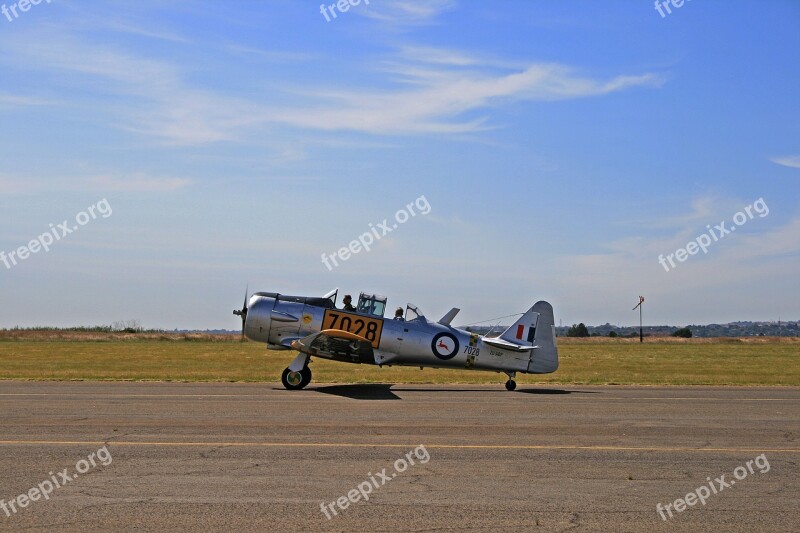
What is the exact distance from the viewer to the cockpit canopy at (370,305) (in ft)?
72.1

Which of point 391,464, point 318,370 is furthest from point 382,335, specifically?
point 391,464

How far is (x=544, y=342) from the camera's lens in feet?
74.7

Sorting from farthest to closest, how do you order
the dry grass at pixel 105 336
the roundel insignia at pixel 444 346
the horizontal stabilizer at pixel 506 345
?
the dry grass at pixel 105 336, the horizontal stabilizer at pixel 506 345, the roundel insignia at pixel 444 346

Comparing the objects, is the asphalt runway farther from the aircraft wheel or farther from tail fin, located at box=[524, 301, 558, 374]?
tail fin, located at box=[524, 301, 558, 374]

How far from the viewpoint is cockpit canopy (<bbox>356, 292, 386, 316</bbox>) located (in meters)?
22.0

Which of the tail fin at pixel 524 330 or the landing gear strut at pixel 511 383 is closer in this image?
the landing gear strut at pixel 511 383

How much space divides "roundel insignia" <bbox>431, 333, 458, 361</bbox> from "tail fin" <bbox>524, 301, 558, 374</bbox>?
216cm

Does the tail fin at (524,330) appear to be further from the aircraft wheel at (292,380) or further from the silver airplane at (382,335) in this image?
the aircraft wheel at (292,380)

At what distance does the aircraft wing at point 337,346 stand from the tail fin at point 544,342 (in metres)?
4.45

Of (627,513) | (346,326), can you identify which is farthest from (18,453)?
(346,326)

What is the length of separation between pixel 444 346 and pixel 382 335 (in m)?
1.67

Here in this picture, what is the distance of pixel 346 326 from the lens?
21.9 meters

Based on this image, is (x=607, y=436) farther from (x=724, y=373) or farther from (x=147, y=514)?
(x=724, y=373)

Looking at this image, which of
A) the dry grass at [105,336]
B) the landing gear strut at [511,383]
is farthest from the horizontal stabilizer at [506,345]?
the dry grass at [105,336]
